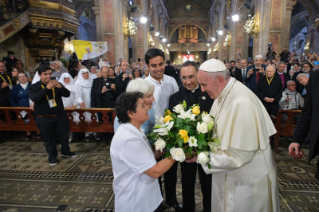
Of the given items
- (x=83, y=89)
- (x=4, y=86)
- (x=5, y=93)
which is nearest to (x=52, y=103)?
(x=83, y=89)

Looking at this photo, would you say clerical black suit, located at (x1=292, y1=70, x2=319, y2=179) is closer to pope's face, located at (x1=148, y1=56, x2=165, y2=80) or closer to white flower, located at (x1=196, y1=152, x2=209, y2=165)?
white flower, located at (x1=196, y1=152, x2=209, y2=165)

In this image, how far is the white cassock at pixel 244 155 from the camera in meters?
1.48

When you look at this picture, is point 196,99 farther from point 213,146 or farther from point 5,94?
point 5,94

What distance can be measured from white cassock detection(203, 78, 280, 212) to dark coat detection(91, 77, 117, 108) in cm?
382

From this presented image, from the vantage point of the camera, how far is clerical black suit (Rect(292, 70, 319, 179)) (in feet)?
5.80

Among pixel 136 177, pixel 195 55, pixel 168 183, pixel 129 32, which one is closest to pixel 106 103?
pixel 168 183

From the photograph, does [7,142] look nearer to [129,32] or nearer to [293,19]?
[129,32]

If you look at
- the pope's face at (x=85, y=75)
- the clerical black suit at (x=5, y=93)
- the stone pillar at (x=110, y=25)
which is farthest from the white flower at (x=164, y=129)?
the stone pillar at (x=110, y=25)

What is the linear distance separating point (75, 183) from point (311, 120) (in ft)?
10.3

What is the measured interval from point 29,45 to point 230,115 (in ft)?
20.7

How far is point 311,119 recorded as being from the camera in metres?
1.84

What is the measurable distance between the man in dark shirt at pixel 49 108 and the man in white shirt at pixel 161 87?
6.53ft

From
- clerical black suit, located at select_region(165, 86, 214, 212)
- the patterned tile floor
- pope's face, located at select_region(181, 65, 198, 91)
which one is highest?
pope's face, located at select_region(181, 65, 198, 91)

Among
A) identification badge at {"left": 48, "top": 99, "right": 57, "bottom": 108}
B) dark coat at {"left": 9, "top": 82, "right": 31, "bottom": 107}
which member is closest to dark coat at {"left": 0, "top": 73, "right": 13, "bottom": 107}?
dark coat at {"left": 9, "top": 82, "right": 31, "bottom": 107}
